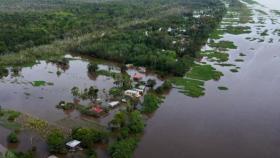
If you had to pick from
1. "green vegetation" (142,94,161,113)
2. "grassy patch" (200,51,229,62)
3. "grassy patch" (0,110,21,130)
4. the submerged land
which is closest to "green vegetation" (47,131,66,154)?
the submerged land

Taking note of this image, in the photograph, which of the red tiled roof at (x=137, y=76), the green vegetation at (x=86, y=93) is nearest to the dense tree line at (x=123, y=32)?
the red tiled roof at (x=137, y=76)

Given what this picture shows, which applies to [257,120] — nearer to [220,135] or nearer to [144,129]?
[220,135]

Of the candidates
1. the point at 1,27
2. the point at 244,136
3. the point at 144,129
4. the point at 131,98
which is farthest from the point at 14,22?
the point at 244,136

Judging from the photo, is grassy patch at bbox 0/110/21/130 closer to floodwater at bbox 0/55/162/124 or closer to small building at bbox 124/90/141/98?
floodwater at bbox 0/55/162/124

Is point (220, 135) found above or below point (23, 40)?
below

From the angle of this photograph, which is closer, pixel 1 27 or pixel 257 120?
pixel 257 120

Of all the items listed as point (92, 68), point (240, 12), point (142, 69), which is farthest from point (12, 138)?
point (240, 12)
